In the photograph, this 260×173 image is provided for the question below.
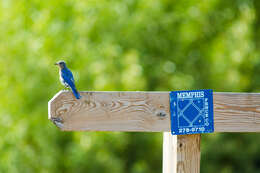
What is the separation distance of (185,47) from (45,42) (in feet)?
6.78

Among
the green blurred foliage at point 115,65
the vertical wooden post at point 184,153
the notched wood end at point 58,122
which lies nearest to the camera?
the notched wood end at point 58,122

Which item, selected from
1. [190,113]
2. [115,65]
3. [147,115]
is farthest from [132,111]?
[115,65]

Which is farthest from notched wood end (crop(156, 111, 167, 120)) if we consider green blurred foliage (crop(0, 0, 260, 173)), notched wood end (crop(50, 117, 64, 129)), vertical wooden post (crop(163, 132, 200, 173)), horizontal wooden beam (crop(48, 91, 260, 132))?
green blurred foliage (crop(0, 0, 260, 173))

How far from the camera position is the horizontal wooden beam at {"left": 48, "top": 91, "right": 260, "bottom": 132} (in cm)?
171

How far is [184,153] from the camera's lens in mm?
1794

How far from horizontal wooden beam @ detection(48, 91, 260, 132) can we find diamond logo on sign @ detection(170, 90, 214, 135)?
1.3 inches

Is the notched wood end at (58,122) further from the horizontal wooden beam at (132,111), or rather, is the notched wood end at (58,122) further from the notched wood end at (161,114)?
the notched wood end at (161,114)

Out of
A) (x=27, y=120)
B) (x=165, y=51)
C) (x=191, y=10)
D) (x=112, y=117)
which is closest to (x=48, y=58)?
(x=27, y=120)

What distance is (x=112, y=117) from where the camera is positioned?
174cm

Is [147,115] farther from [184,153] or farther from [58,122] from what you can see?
[58,122]

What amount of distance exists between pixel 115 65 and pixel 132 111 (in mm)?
2965

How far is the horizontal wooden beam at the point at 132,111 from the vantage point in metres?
1.71

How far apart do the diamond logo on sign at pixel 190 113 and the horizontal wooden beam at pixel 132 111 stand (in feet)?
0.11

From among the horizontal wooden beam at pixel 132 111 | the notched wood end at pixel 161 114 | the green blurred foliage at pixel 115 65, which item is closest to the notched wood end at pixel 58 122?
the horizontal wooden beam at pixel 132 111
